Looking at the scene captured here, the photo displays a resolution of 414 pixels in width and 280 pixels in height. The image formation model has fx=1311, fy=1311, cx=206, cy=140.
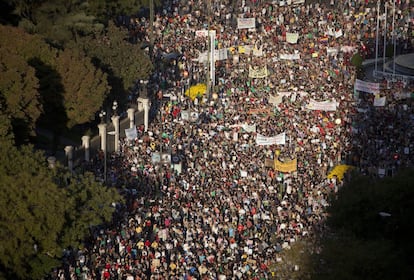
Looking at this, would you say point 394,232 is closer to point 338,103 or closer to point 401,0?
point 338,103

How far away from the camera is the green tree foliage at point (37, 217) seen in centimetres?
4238

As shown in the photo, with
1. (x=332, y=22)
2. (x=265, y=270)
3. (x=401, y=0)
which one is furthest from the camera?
(x=401, y=0)

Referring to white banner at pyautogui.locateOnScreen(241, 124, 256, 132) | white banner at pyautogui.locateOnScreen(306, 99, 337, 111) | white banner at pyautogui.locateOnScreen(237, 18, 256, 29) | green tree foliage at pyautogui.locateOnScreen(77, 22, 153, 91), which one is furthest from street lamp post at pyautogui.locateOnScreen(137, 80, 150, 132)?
white banner at pyautogui.locateOnScreen(237, 18, 256, 29)

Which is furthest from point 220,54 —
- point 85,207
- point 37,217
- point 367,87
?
point 37,217

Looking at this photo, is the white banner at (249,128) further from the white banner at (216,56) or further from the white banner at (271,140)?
the white banner at (216,56)

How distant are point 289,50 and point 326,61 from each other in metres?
3.00

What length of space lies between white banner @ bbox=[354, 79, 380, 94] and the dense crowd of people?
0.41m

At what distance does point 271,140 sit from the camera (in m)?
59.4

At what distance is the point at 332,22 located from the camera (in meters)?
79.6

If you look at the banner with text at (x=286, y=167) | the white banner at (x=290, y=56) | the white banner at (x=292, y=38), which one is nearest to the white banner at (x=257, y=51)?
the white banner at (x=290, y=56)

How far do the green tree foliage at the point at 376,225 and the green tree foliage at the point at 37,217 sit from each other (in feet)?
27.4

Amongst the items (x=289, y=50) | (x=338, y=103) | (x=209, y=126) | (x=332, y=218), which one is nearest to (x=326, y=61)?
(x=289, y=50)

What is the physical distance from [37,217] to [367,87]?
25.7 metres

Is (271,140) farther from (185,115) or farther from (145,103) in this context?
(145,103)
